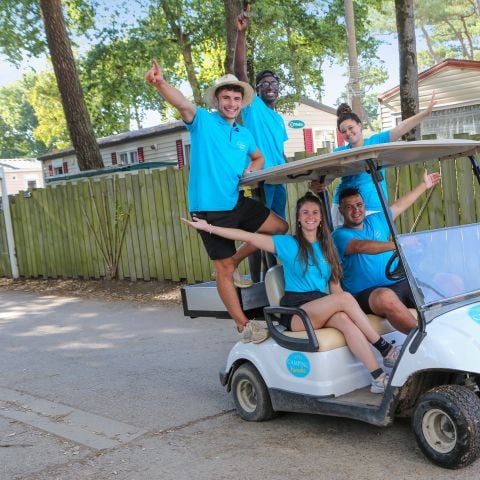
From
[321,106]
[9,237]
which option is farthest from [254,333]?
[321,106]

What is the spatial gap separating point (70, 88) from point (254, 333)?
9.95 metres

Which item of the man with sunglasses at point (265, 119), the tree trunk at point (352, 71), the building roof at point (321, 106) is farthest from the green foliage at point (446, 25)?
the man with sunglasses at point (265, 119)

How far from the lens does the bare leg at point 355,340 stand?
13.1 feet

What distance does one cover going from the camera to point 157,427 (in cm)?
467

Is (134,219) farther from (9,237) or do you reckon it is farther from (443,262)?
(443,262)

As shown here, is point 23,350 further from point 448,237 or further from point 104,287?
point 448,237

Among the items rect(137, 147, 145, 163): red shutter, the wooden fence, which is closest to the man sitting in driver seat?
the wooden fence

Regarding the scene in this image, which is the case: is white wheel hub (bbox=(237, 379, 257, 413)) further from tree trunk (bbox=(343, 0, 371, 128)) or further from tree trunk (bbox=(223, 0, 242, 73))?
tree trunk (bbox=(343, 0, 371, 128))

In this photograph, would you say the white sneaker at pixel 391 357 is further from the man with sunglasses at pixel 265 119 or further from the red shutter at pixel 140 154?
the red shutter at pixel 140 154

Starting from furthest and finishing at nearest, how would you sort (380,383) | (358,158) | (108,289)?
(108,289), (380,383), (358,158)

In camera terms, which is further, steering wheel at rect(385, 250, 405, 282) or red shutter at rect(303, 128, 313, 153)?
red shutter at rect(303, 128, 313, 153)

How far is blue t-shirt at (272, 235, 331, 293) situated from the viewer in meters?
4.36

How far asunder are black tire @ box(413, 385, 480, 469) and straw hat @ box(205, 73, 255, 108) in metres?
2.54

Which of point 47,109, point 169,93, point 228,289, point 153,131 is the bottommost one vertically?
point 228,289
